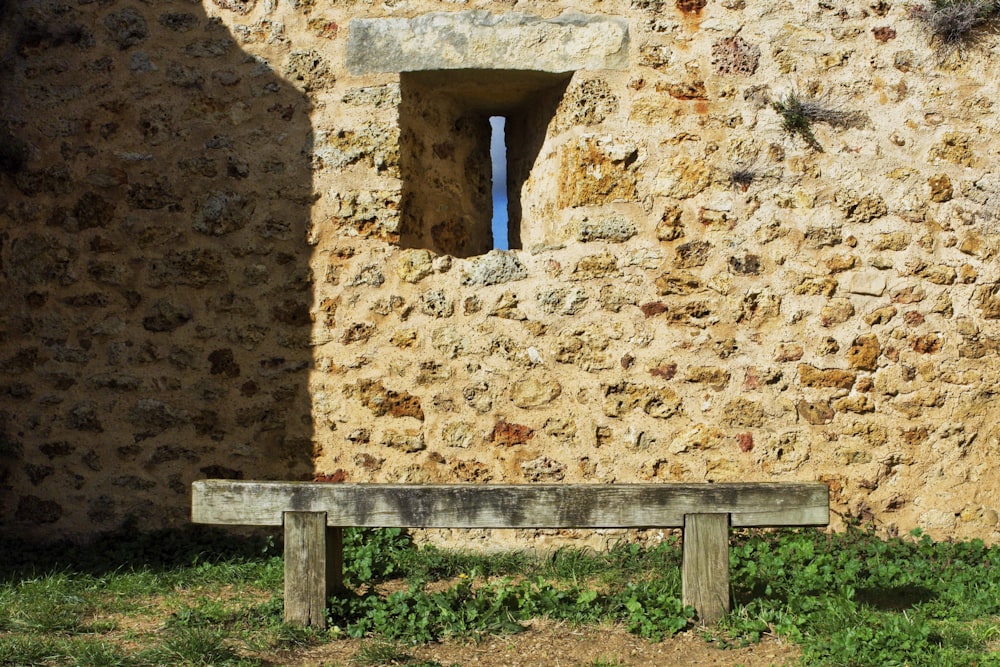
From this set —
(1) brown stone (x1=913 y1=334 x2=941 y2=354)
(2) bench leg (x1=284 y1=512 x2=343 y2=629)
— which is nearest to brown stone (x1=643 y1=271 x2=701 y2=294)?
(1) brown stone (x1=913 y1=334 x2=941 y2=354)

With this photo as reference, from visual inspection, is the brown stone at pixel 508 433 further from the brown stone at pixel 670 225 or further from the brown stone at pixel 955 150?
the brown stone at pixel 955 150

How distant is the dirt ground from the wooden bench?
0.20 metres

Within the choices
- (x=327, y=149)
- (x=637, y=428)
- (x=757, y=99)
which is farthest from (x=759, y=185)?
(x=327, y=149)

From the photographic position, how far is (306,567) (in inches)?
136

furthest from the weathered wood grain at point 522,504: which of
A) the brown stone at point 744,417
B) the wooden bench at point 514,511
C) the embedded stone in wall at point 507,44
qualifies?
the embedded stone in wall at point 507,44

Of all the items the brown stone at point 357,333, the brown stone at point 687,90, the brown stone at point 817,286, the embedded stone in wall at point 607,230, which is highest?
the brown stone at point 687,90

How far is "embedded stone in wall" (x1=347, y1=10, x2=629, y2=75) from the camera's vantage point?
4.86 meters

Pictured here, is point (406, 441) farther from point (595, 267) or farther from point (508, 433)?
point (595, 267)

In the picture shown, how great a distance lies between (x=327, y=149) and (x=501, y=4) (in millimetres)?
1196

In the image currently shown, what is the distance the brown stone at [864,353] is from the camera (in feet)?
15.4

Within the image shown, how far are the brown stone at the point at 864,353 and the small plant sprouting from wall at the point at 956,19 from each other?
154 cm

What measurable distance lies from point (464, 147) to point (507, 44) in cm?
74

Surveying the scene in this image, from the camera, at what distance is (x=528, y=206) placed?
526cm

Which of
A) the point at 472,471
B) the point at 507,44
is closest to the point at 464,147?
the point at 507,44
